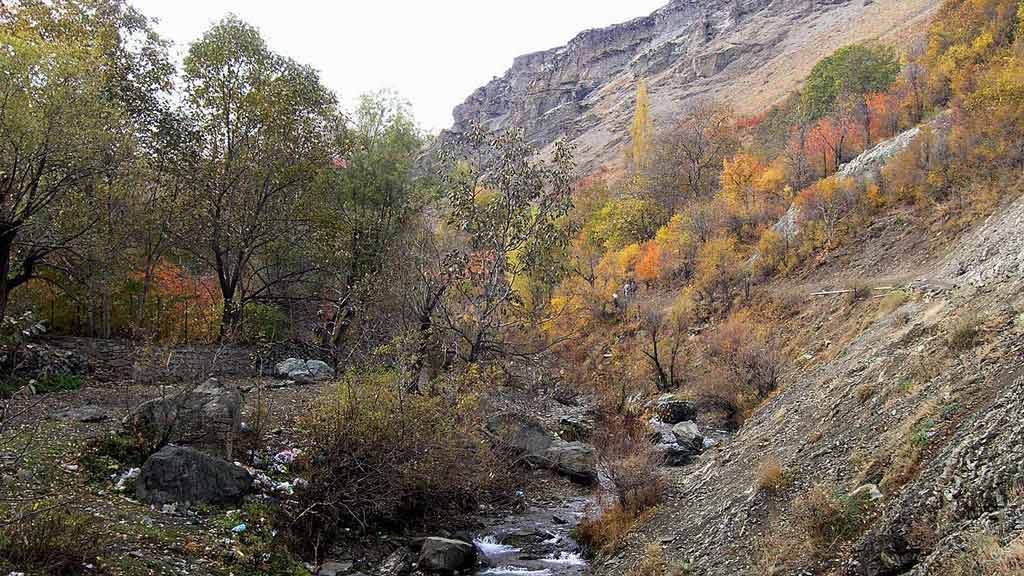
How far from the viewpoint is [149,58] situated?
894 inches

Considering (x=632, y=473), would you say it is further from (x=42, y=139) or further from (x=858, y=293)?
(x=42, y=139)

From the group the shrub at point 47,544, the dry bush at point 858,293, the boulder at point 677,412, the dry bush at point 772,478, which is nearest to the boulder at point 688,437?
the boulder at point 677,412

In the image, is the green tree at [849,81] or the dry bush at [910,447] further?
the green tree at [849,81]

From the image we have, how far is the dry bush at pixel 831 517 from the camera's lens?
7707 mm

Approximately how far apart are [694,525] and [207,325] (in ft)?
69.4

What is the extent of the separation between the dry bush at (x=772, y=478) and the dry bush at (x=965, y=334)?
11.9 ft

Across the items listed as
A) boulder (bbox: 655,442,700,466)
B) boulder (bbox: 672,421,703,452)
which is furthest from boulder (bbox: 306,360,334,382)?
boulder (bbox: 672,421,703,452)

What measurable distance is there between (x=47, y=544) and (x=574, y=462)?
1379cm

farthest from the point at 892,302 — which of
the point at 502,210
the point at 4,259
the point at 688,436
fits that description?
the point at 4,259

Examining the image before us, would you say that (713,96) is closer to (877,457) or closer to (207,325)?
(207,325)

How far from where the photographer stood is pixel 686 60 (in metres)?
129

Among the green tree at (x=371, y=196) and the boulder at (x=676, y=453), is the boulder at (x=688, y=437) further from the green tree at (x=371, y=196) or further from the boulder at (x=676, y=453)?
the green tree at (x=371, y=196)

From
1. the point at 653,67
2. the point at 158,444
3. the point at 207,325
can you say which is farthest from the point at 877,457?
the point at 653,67

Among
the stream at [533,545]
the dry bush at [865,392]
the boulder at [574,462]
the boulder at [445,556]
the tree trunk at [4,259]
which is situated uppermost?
the tree trunk at [4,259]
